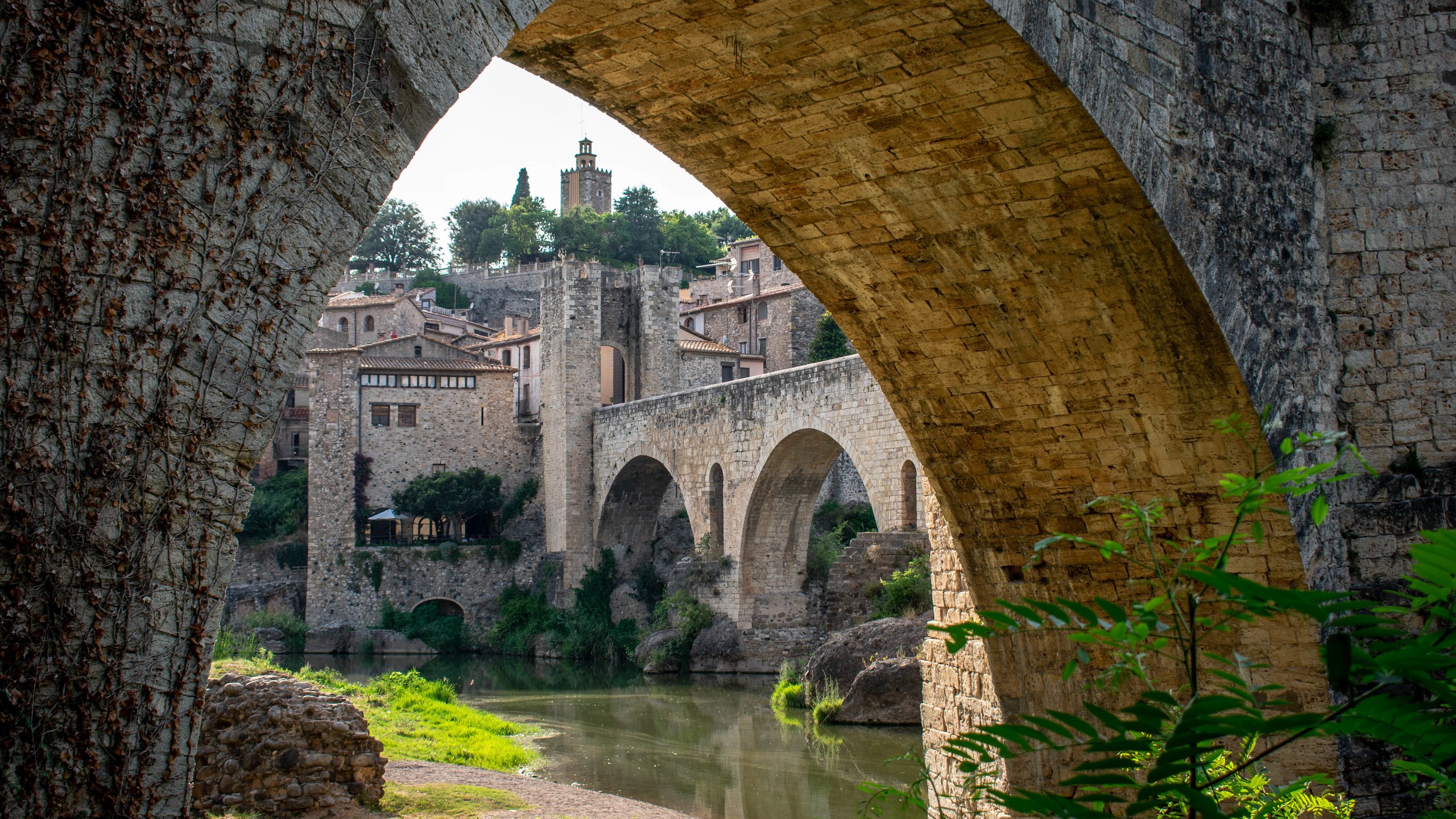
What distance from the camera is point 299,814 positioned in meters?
8.44

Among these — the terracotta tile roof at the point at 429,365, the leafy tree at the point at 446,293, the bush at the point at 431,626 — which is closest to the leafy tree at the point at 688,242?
the leafy tree at the point at 446,293

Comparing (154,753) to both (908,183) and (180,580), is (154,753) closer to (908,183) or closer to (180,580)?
(180,580)

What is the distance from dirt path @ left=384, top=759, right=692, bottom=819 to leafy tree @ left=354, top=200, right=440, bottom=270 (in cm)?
5625

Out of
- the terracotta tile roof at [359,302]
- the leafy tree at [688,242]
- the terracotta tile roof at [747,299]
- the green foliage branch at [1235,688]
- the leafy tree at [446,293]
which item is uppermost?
the leafy tree at [688,242]

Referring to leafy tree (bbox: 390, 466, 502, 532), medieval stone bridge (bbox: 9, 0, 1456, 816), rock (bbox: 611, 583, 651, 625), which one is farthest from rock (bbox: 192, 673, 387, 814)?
leafy tree (bbox: 390, 466, 502, 532)

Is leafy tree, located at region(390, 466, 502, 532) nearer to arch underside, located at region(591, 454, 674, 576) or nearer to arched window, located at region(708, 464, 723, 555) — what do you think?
arch underside, located at region(591, 454, 674, 576)

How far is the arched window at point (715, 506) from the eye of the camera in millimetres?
24312

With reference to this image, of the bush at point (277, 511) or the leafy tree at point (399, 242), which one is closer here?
the bush at point (277, 511)

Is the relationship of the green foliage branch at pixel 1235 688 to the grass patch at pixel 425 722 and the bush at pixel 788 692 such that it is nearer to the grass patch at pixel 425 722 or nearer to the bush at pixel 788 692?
the grass patch at pixel 425 722

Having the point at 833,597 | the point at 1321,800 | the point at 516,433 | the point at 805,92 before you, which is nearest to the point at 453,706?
the point at 833,597

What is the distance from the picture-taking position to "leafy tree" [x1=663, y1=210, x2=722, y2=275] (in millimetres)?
58375

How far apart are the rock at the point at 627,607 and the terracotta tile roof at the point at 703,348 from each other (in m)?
6.92

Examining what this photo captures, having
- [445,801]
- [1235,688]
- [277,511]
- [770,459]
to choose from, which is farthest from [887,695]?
[277,511]

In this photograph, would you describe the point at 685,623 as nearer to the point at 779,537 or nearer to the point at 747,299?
the point at 779,537
